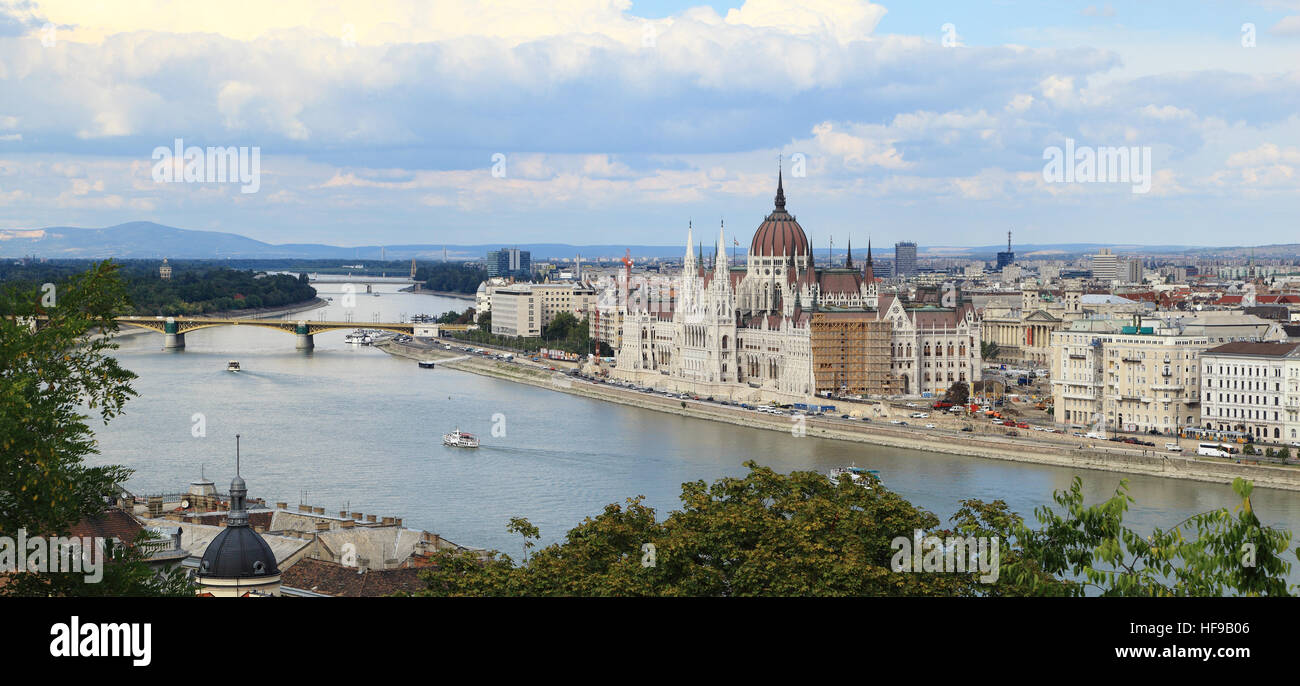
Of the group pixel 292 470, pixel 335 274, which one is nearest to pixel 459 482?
pixel 292 470

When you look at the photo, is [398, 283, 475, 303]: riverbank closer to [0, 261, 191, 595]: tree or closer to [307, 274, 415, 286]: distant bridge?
[307, 274, 415, 286]: distant bridge

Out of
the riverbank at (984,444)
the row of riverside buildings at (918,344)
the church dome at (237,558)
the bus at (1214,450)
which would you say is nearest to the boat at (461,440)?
the riverbank at (984,444)

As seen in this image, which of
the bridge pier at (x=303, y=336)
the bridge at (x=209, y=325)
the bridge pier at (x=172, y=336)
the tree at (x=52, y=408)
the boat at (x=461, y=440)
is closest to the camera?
the tree at (x=52, y=408)

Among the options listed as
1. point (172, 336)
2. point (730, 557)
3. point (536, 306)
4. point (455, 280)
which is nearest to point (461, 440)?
point (730, 557)

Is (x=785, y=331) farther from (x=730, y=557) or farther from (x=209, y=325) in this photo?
(x=730, y=557)

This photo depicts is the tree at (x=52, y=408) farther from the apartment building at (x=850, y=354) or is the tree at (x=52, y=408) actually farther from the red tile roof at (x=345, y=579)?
the apartment building at (x=850, y=354)
